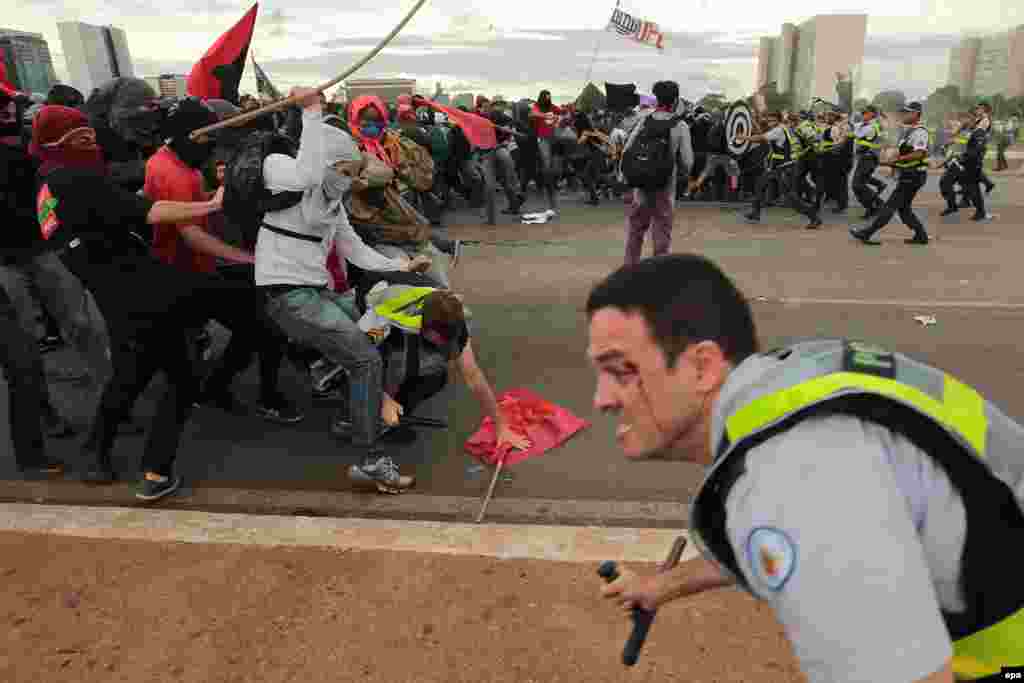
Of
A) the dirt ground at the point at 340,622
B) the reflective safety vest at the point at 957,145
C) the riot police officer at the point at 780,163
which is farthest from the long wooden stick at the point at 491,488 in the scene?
the reflective safety vest at the point at 957,145

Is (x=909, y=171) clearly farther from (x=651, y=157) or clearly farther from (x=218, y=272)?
(x=218, y=272)

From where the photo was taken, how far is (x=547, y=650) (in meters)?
2.58

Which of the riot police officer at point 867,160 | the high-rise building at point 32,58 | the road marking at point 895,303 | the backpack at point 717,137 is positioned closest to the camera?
the road marking at point 895,303

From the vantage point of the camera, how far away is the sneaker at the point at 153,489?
12.0 ft

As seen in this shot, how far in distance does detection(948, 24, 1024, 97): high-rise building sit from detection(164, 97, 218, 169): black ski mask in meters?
91.9

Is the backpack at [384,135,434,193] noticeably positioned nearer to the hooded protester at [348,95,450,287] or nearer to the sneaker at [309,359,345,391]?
the hooded protester at [348,95,450,287]

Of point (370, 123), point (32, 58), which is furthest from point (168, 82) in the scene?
point (32, 58)

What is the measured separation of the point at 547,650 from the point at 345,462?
1.90 meters

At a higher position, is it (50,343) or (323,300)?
(323,300)

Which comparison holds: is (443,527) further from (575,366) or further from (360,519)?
(575,366)

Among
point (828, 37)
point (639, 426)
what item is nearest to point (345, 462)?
point (639, 426)

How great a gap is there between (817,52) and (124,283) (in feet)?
271

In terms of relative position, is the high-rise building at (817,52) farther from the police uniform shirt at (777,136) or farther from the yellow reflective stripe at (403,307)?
the yellow reflective stripe at (403,307)

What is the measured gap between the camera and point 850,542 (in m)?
0.79
